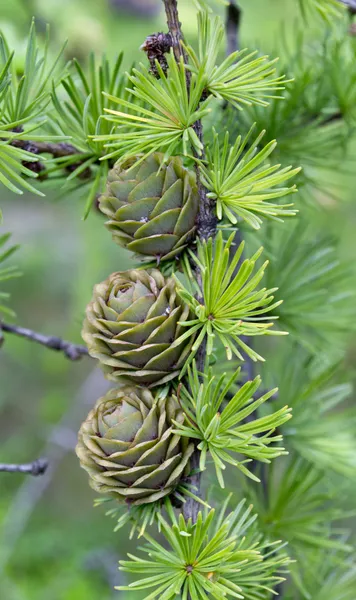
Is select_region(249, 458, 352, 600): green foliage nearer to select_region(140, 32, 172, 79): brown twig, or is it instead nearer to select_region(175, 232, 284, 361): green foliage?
select_region(175, 232, 284, 361): green foliage

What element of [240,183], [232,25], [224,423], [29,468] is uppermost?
[232,25]

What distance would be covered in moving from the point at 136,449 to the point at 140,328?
0.20ft

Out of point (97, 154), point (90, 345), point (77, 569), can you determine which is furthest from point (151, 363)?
point (77, 569)

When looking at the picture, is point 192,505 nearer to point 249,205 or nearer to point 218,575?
point 218,575

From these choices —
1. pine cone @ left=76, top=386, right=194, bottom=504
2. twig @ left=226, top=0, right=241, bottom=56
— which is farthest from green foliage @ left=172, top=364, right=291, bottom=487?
twig @ left=226, top=0, right=241, bottom=56

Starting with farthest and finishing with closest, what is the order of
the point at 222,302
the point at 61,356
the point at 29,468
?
the point at 61,356 → the point at 29,468 → the point at 222,302

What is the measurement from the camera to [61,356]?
5.51 feet

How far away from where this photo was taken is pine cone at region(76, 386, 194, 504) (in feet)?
1.04

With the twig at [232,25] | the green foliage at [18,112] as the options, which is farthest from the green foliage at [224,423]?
the twig at [232,25]

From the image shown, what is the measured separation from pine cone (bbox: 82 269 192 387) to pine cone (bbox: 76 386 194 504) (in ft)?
0.06

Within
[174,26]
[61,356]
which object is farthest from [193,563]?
[61,356]

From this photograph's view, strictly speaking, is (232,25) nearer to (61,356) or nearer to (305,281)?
(305,281)

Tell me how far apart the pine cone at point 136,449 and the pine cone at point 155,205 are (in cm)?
8

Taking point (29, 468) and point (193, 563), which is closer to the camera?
point (193, 563)
